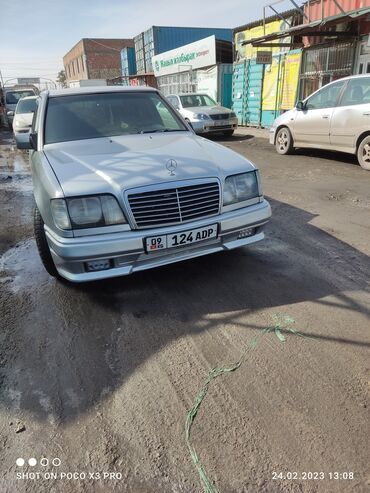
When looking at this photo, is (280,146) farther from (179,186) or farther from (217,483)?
(217,483)

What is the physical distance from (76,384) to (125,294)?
1111mm

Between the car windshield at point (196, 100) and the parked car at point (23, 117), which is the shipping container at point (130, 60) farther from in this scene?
the car windshield at point (196, 100)

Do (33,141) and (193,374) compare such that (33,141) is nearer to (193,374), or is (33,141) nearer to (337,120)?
(193,374)

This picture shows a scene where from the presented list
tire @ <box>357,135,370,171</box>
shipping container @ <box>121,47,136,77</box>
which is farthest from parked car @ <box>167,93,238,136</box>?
shipping container @ <box>121,47,136,77</box>

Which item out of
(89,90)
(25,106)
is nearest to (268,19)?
(25,106)

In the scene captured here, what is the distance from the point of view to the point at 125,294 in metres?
3.43

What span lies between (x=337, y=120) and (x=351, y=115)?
1.16ft

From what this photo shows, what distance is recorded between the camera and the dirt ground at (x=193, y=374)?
1.87 meters

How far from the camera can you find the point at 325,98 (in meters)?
8.46

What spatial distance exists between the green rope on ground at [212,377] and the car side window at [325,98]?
680 cm

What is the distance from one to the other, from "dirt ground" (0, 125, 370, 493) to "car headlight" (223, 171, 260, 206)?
753 mm

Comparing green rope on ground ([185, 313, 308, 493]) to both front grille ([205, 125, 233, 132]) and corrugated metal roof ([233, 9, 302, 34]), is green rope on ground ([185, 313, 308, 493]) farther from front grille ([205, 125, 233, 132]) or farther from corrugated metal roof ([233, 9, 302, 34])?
corrugated metal roof ([233, 9, 302, 34])

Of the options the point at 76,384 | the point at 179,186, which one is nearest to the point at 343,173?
the point at 179,186

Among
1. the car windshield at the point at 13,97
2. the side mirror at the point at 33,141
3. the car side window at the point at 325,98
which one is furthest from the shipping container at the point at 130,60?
the side mirror at the point at 33,141
